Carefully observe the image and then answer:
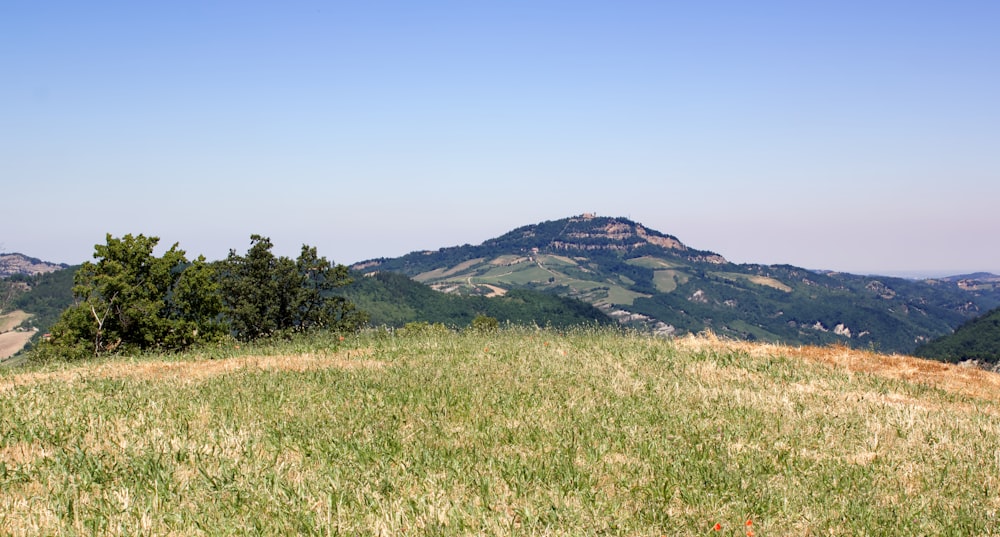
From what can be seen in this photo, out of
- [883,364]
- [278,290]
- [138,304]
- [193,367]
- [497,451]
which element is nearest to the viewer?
[497,451]

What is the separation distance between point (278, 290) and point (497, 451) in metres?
52.3

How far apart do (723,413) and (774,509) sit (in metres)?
2.82

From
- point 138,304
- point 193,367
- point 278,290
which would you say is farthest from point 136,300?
point 193,367

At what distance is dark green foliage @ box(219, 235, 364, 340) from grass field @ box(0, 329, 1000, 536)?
44247mm

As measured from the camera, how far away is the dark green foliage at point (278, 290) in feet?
176

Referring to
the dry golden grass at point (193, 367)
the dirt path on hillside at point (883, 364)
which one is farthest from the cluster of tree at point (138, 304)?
the dirt path on hillside at point (883, 364)

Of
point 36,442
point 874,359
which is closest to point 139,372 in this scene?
point 36,442

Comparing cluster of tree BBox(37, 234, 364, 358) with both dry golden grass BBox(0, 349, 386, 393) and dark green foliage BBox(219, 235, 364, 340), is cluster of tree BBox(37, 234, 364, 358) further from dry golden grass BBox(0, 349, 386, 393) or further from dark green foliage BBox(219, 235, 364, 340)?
dry golden grass BBox(0, 349, 386, 393)

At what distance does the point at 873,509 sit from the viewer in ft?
17.9

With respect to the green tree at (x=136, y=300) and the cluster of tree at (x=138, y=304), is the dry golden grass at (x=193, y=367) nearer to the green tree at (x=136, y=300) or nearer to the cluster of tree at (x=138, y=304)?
the cluster of tree at (x=138, y=304)

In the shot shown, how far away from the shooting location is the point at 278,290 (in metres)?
55.4

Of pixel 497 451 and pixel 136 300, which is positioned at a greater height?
pixel 136 300

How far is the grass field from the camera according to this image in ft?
17.0

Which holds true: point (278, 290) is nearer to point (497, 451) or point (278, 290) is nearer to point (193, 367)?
point (193, 367)
